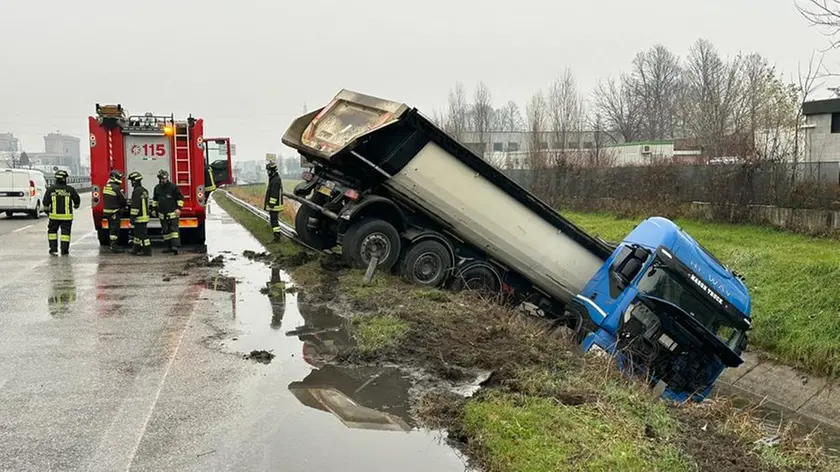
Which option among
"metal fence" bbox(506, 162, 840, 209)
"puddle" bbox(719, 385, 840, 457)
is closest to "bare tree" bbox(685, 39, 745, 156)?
"metal fence" bbox(506, 162, 840, 209)

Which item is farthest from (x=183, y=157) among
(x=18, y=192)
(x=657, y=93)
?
(x=657, y=93)

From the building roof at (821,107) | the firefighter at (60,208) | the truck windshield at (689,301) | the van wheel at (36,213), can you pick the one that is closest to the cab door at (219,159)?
the firefighter at (60,208)

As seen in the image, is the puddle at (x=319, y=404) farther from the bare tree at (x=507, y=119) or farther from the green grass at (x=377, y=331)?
the bare tree at (x=507, y=119)

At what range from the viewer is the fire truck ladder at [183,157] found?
13.5 meters

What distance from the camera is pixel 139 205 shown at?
489 inches

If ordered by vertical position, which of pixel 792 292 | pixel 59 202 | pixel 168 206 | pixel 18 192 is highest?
pixel 18 192

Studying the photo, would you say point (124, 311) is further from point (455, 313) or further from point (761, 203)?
point (761, 203)

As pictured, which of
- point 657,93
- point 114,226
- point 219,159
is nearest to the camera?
point 114,226

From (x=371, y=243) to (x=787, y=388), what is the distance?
6171 millimetres

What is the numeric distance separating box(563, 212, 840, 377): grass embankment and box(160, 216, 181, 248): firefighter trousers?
1049cm

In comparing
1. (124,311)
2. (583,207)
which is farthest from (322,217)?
(583,207)

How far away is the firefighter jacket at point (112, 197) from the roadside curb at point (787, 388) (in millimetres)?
10847

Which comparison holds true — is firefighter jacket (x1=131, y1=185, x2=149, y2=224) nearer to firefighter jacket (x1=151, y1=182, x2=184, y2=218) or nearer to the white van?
firefighter jacket (x1=151, y1=182, x2=184, y2=218)

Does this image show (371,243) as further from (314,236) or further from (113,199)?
(113,199)
